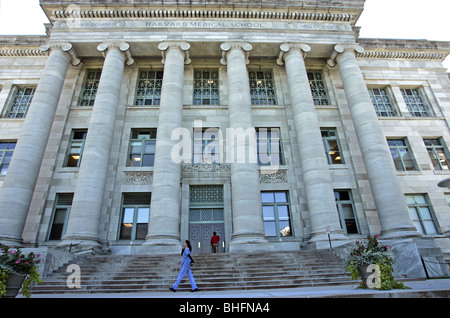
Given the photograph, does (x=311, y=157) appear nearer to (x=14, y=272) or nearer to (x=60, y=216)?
(x=14, y=272)

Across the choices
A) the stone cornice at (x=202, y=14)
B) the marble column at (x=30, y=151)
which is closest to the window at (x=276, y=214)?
the stone cornice at (x=202, y=14)

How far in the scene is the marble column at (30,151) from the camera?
47.7ft

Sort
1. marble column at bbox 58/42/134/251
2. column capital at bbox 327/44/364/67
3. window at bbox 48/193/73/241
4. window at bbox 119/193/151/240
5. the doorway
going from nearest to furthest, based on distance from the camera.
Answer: marble column at bbox 58/42/134/251 → the doorway → window at bbox 48/193/73/241 → window at bbox 119/193/151/240 → column capital at bbox 327/44/364/67

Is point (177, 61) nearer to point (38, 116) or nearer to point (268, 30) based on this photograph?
point (268, 30)

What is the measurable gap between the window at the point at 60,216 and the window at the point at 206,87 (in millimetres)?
10970

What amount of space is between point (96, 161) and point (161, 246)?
6.49 m

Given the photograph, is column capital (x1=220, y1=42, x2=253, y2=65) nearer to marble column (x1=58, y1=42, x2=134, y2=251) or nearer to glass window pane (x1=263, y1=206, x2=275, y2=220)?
marble column (x1=58, y1=42, x2=134, y2=251)

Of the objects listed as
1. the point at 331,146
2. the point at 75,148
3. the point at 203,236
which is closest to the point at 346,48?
the point at 331,146

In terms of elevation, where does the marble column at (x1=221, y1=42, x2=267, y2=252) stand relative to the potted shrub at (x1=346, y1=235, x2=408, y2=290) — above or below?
above

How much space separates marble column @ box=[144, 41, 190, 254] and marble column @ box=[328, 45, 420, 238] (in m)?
11.6

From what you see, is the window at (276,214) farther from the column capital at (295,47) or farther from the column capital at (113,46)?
the column capital at (113,46)

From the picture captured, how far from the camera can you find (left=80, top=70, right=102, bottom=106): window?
67.7 feet

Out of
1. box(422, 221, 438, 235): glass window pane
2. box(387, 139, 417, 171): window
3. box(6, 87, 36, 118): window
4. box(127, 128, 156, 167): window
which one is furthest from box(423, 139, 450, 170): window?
box(6, 87, 36, 118): window

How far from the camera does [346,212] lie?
17.7 meters
